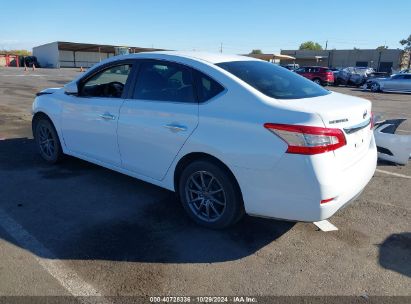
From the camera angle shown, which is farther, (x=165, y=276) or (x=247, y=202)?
(x=247, y=202)

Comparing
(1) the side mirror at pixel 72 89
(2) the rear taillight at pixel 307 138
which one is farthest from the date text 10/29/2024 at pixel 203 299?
(1) the side mirror at pixel 72 89

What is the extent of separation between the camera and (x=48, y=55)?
55.8 m

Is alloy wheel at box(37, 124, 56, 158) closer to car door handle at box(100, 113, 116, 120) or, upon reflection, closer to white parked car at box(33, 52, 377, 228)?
white parked car at box(33, 52, 377, 228)

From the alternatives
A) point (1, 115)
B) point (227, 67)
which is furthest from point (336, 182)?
point (1, 115)

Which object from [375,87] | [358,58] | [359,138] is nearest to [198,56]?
[359,138]

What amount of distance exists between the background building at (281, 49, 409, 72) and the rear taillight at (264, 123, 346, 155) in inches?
2653

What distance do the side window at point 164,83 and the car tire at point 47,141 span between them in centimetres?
190

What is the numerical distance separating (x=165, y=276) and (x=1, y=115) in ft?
29.5

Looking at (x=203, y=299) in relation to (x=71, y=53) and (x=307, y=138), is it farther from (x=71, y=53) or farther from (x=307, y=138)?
(x=71, y=53)

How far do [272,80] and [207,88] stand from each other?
681 millimetres

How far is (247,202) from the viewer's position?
3303 mm

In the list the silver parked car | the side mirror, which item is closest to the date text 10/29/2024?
the side mirror

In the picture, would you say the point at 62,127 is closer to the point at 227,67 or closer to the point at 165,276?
the point at 227,67

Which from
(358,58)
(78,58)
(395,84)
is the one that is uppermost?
(358,58)
